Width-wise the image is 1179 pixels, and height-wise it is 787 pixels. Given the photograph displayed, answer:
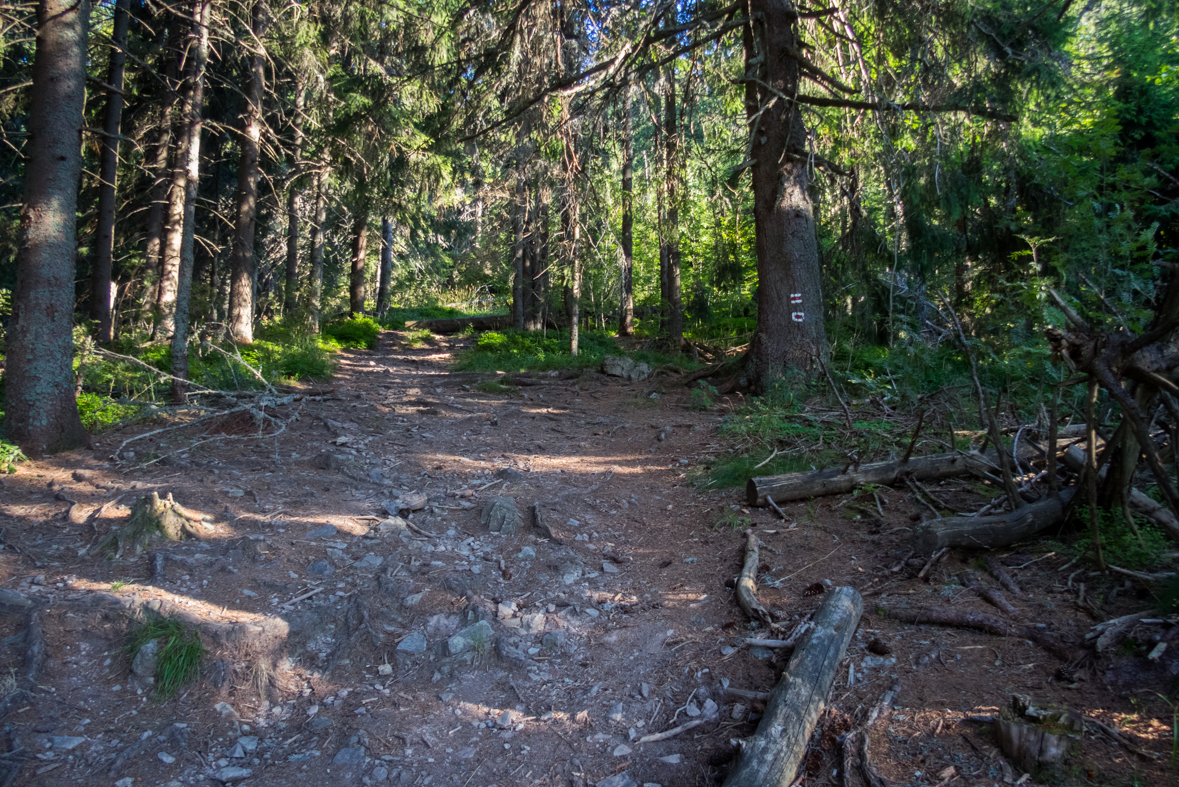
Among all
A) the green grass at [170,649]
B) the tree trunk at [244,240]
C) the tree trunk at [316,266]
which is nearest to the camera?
the green grass at [170,649]

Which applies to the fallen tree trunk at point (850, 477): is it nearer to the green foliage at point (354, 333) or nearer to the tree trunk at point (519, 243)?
the tree trunk at point (519, 243)

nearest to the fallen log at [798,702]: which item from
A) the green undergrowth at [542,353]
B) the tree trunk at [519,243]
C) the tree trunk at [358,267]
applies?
the green undergrowth at [542,353]

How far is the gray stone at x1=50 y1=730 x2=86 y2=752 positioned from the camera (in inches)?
113

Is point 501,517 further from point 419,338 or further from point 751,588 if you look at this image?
point 419,338

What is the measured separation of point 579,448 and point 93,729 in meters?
5.29

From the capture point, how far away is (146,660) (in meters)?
3.32

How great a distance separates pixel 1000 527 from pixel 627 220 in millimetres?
13180

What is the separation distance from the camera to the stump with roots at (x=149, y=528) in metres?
4.22

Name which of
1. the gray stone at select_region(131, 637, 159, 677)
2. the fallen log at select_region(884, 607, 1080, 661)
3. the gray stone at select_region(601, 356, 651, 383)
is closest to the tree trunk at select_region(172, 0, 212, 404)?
the gray stone at select_region(131, 637, 159, 677)

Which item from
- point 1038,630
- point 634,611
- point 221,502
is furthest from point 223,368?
point 1038,630

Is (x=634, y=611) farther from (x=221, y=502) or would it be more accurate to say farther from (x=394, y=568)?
(x=221, y=502)

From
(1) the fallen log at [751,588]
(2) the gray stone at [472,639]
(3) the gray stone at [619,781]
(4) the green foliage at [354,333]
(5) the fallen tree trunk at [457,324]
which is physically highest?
(5) the fallen tree trunk at [457,324]

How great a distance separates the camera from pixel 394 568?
176 inches

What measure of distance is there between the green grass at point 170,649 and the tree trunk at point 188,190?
4581mm
